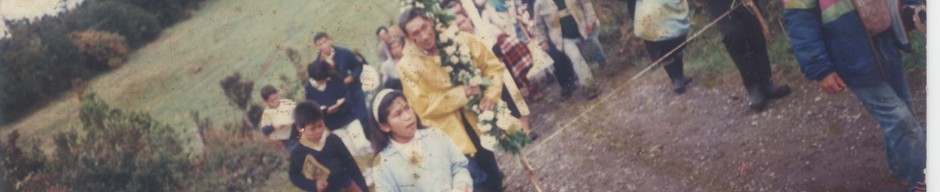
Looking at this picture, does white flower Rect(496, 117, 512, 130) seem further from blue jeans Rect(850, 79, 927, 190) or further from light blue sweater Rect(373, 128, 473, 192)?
blue jeans Rect(850, 79, 927, 190)

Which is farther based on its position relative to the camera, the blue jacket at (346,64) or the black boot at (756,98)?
the black boot at (756,98)

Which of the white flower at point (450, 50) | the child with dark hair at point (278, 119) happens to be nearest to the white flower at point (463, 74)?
the white flower at point (450, 50)

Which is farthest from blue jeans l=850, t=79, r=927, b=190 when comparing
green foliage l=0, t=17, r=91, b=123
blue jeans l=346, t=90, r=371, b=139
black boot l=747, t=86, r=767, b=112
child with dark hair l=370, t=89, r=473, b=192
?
green foliage l=0, t=17, r=91, b=123

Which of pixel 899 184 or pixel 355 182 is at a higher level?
pixel 355 182

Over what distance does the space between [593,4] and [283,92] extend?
1.56 metres

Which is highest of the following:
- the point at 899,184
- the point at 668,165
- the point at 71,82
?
the point at 71,82

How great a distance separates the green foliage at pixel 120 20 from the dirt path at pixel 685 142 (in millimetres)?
1837

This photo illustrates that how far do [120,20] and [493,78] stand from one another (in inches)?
71.0

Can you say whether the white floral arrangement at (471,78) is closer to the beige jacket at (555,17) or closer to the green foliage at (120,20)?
the beige jacket at (555,17)

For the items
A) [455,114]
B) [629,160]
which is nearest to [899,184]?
[629,160]

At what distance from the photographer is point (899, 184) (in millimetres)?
5535

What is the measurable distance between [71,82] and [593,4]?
2.54 meters

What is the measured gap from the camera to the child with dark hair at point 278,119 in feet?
17.6

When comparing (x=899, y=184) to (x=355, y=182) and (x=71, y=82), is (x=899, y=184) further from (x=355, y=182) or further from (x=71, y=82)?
(x=71, y=82)
